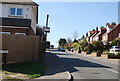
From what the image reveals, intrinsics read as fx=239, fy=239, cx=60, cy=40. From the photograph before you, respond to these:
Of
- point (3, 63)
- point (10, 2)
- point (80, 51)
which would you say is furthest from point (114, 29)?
point (3, 63)

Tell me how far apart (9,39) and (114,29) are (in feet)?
204

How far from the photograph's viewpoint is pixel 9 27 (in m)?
26.0

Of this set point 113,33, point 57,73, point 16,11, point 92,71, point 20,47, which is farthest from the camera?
point 113,33

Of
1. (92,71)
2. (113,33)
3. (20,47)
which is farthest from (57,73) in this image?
(113,33)

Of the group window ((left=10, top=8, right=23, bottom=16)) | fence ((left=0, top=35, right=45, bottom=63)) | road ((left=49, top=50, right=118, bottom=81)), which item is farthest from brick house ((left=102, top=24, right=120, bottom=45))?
fence ((left=0, top=35, right=45, bottom=63))

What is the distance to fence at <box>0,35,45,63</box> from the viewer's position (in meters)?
16.4

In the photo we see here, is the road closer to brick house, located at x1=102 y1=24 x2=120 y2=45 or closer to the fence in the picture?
the fence

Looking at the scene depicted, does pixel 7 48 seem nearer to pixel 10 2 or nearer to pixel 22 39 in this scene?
pixel 22 39

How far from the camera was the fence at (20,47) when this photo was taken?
16.4 metres

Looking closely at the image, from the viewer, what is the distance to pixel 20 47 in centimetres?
1809

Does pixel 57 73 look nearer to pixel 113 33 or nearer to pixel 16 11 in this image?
pixel 16 11

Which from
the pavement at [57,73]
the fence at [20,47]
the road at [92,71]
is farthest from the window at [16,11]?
the pavement at [57,73]

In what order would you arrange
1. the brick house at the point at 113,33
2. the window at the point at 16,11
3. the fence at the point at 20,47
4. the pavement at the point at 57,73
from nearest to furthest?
1. the pavement at the point at 57,73
2. the fence at the point at 20,47
3. the window at the point at 16,11
4. the brick house at the point at 113,33

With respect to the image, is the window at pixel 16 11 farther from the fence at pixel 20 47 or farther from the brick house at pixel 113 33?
the brick house at pixel 113 33
